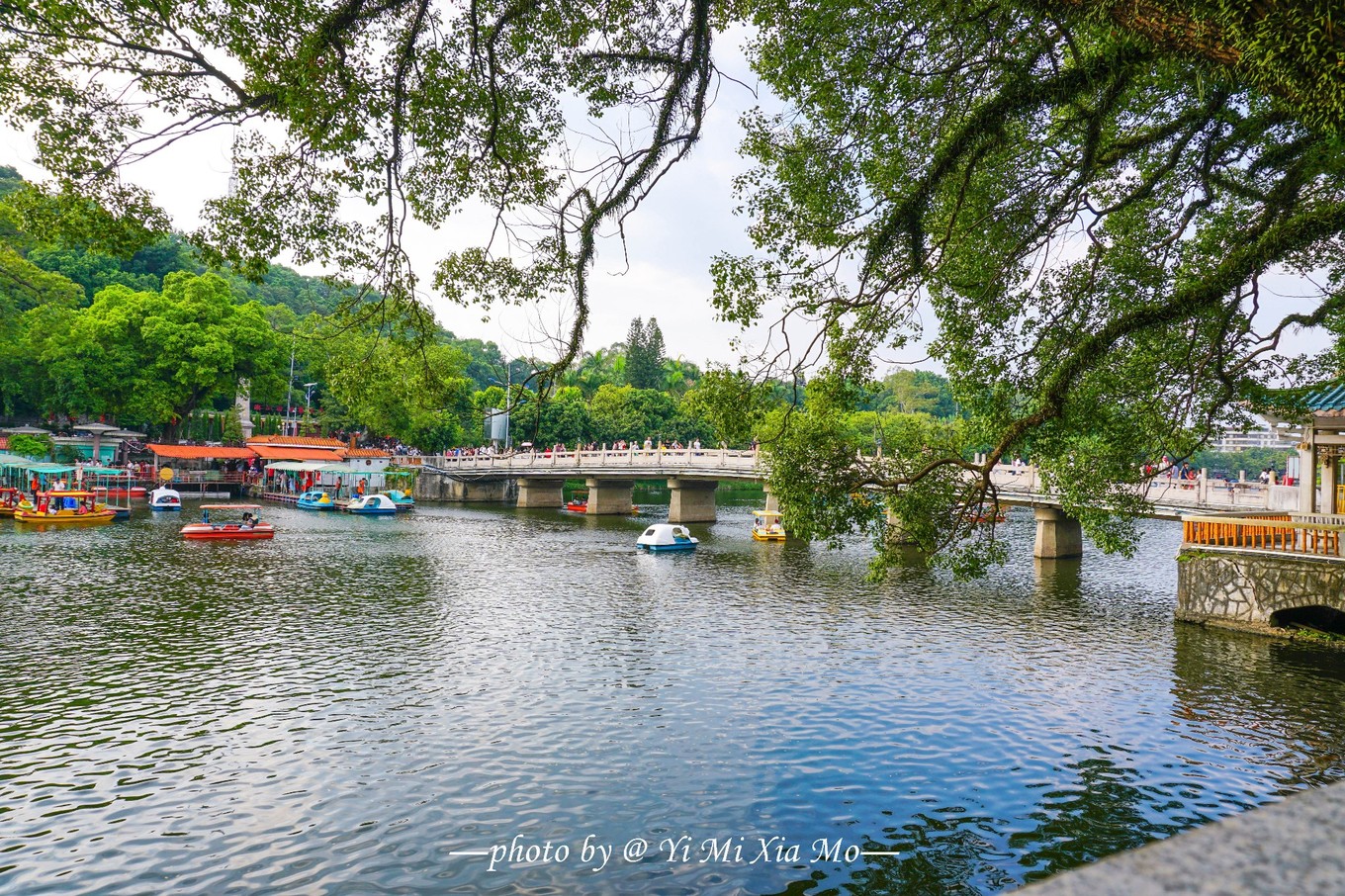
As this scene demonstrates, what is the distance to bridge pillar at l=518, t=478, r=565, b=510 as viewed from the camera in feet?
203

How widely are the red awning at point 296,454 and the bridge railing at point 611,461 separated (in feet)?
24.4

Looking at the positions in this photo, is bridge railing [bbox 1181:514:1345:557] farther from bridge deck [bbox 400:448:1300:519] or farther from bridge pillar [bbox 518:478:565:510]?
bridge pillar [bbox 518:478:565:510]

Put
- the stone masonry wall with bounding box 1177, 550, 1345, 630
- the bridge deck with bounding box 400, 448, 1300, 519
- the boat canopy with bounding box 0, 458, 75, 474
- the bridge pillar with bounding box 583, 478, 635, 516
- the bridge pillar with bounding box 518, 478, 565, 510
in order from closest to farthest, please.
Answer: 1. the stone masonry wall with bounding box 1177, 550, 1345, 630
2. the bridge deck with bounding box 400, 448, 1300, 519
3. the boat canopy with bounding box 0, 458, 75, 474
4. the bridge pillar with bounding box 583, 478, 635, 516
5. the bridge pillar with bounding box 518, 478, 565, 510

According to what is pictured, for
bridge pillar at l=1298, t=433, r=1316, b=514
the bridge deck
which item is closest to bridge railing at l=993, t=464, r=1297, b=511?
the bridge deck

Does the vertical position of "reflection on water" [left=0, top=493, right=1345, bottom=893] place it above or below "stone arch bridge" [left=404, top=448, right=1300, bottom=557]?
below

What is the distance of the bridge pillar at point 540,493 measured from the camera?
61875 mm

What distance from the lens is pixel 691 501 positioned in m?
51.4

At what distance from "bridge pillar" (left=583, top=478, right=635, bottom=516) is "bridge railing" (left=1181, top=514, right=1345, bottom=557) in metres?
39.1

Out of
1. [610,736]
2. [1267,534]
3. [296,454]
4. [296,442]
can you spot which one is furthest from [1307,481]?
[296,442]

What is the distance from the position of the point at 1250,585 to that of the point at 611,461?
126 feet

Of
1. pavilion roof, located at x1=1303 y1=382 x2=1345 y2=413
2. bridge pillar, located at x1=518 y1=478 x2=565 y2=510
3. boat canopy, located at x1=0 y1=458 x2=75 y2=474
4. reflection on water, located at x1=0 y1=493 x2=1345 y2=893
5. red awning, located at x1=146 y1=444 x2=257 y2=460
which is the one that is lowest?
reflection on water, located at x1=0 y1=493 x2=1345 y2=893

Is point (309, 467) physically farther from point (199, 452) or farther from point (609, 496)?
point (609, 496)

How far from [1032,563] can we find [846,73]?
27274 mm

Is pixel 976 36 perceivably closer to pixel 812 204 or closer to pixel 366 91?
pixel 812 204
